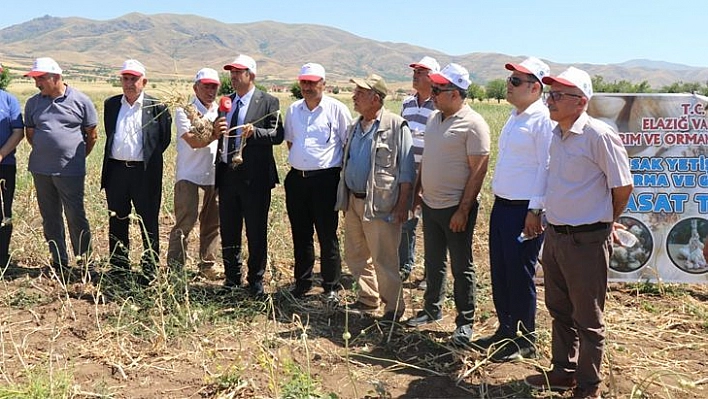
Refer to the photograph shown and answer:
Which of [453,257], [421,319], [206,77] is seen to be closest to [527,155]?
[453,257]

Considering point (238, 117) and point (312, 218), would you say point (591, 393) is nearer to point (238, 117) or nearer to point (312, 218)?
point (312, 218)

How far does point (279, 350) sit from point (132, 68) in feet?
9.50

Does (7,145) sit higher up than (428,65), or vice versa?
(428,65)

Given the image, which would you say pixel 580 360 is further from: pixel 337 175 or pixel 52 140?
pixel 52 140

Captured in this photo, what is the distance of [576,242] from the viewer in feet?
11.7

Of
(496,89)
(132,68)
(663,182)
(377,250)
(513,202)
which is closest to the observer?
(513,202)

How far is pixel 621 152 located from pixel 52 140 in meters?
4.76

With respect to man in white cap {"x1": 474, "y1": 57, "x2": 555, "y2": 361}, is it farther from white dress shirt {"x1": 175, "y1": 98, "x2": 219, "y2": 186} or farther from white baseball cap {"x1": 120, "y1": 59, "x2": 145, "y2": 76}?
white baseball cap {"x1": 120, "y1": 59, "x2": 145, "y2": 76}

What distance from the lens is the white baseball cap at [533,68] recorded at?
13.1ft

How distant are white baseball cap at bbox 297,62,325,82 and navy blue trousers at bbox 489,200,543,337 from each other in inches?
Answer: 73.9

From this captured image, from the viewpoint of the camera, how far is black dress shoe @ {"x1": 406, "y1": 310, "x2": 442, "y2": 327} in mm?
4961

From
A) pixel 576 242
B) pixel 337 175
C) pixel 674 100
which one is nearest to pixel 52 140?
pixel 337 175

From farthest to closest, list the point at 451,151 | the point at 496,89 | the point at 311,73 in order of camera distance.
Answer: the point at 496,89 < the point at 311,73 < the point at 451,151

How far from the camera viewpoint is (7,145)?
5.77m
